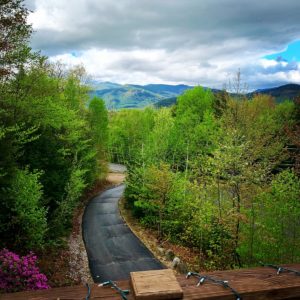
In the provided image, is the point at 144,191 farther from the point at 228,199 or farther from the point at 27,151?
the point at 27,151

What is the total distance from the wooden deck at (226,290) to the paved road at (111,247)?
15.8 metres

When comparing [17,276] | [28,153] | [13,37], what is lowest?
[17,276]

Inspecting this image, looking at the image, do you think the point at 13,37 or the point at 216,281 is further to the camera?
the point at 13,37

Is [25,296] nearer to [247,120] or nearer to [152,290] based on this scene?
[152,290]

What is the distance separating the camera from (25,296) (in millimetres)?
1714

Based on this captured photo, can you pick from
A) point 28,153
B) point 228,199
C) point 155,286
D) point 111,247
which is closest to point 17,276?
Answer: point 28,153

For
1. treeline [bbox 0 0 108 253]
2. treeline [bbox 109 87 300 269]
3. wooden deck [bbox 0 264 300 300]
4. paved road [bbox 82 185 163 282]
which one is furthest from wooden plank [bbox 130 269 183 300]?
paved road [bbox 82 185 163 282]

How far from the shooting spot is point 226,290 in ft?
5.91

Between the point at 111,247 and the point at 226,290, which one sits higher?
the point at 226,290

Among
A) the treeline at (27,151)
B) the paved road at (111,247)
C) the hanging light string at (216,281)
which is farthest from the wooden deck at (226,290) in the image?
the paved road at (111,247)

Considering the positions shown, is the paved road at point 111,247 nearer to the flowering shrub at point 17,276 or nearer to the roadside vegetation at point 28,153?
the roadside vegetation at point 28,153

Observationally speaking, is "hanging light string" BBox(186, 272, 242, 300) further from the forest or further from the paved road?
the paved road

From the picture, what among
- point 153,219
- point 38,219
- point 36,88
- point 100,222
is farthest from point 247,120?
point 38,219

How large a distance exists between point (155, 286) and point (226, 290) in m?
0.40
